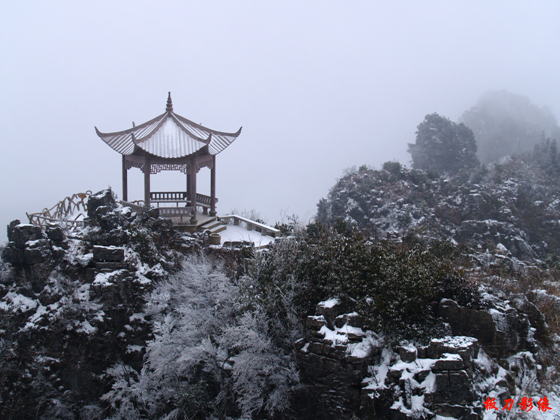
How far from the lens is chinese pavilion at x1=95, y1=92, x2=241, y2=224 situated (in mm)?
15125

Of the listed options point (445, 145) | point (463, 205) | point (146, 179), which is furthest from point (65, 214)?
point (445, 145)

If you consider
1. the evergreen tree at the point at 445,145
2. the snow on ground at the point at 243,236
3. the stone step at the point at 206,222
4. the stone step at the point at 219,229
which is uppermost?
the evergreen tree at the point at 445,145

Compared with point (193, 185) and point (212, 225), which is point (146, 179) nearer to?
point (193, 185)

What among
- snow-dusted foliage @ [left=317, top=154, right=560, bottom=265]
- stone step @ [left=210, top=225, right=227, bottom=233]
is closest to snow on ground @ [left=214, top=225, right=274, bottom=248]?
stone step @ [left=210, top=225, right=227, bottom=233]

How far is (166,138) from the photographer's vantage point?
611 inches

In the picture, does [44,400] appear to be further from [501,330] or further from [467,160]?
[467,160]

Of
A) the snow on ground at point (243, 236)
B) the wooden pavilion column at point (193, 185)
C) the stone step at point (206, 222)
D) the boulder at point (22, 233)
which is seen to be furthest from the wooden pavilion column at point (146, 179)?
the boulder at point (22, 233)

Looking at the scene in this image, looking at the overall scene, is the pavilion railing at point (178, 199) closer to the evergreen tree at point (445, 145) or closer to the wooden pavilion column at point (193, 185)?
the wooden pavilion column at point (193, 185)

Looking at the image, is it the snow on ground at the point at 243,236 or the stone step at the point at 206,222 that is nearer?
the snow on ground at the point at 243,236

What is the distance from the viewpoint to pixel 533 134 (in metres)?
45.1

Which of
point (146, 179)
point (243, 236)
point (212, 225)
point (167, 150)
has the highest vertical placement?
point (167, 150)

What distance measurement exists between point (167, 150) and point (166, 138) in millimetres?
661

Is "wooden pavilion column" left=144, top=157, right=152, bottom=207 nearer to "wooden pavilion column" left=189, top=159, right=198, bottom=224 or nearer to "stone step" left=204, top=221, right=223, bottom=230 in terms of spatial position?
"wooden pavilion column" left=189, top=159, right=198, bottom=224

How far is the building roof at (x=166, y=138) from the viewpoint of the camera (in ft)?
49.4
